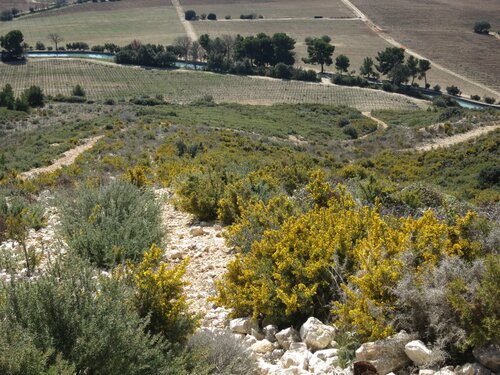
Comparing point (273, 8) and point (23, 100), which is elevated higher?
point (273, 8)

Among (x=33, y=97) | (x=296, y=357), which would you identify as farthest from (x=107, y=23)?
(x=296, y=357)

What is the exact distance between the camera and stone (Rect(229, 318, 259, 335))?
479cm

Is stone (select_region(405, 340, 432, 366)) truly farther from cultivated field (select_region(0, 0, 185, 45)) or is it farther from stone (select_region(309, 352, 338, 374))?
cultivated field (select_region(0, 0, 185, 45))

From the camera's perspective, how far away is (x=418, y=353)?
359 cm

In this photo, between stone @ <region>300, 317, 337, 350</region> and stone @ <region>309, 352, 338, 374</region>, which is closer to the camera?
stone @ <region>309, 352, 338, 374</region>

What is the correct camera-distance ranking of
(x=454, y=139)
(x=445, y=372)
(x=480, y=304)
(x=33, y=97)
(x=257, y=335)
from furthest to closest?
(x=33, y=97) → (x=454, y=139) → (x=257, y=335) → (x=480, y=304) → (x=445, y=372)

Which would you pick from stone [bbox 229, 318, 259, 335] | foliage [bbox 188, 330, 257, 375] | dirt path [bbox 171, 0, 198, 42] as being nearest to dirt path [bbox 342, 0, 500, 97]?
dirt path [bbox 171, 0, 198, 42]

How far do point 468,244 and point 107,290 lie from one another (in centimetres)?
315

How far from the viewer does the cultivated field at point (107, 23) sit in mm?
104300

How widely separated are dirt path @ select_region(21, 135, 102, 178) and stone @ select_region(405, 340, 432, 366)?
17.1 meters

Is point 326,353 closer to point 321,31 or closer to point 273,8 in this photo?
point 321,31

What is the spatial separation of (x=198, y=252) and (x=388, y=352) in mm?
3617

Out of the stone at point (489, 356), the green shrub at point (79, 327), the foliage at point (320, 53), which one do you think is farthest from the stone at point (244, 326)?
the foliage at point (320, 53)

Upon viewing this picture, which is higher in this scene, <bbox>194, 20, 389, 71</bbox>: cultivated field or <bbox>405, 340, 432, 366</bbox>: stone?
<bbox>194, 20, 389, 71</bbox>: cultivated field
